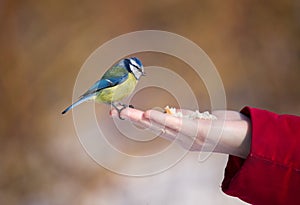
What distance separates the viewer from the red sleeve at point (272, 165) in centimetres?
48

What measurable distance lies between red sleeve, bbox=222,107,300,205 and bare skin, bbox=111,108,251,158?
31 mm

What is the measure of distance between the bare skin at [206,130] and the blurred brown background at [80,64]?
3.17 ft

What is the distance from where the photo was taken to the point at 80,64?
1.54 m

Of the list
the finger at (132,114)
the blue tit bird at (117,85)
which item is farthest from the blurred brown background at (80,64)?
the finger at (132,114)

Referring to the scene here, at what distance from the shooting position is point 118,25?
5.03 ft

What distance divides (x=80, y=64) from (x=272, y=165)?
1144 mm

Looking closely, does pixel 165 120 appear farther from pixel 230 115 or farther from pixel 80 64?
pixel 80 64

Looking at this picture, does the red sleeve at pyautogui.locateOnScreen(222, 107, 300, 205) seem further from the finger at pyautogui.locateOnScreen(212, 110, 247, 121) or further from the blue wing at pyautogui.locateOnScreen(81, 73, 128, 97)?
the blue wing at pyautogui.locateOnScreen(81, 73, 128, 97)

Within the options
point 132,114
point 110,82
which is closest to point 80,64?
point 110,82

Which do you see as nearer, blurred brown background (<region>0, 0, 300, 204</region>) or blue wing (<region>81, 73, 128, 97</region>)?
blue wing (<region>81, 73, 128, 97</region>)

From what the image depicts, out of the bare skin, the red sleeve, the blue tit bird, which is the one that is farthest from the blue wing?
the red sleeve

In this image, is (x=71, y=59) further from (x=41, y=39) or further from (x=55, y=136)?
(x=55, y=136)

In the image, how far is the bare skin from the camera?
21.0 inches

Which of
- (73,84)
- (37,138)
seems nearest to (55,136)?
(37,138)
